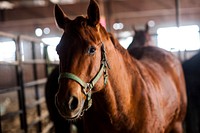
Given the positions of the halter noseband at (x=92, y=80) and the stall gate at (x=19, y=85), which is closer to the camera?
the halter noseband at (x=92, y=80)

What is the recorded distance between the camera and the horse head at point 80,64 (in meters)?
1.65

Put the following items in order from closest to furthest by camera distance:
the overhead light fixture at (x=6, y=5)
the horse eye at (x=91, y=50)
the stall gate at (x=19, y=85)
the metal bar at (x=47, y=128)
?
the horse eye at (x=91, y=50), the stall gate at (x=19, y=85), the metal bar at (x=47, y=128), the overhead light fixture at (x=6, y=5)

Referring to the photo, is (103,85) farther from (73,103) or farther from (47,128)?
(47,128)

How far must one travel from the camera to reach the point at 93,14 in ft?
5.97

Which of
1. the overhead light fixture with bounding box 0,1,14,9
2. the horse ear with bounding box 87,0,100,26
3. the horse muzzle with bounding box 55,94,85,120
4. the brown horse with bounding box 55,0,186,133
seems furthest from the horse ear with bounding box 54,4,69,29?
the overhead light fixture with bounding box 0,1,14,9

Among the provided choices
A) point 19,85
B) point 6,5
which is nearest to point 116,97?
point 19,85

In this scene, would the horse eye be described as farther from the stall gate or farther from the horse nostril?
the stall gate

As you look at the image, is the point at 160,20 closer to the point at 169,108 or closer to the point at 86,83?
the point at 169,108

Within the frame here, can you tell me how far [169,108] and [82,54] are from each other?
1354 millimetres

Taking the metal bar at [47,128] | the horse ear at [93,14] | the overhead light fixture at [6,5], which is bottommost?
the metal bar at [47,128]

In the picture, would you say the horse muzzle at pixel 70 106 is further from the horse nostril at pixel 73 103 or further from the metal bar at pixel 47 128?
the metal bar at pixel 47 128

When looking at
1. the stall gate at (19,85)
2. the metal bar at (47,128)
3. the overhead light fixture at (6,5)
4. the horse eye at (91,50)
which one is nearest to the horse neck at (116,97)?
the horse eye at (91,50)

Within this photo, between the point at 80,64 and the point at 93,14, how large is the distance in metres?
0.32

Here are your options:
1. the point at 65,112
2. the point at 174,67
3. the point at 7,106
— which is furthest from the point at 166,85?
the point at 7,106
